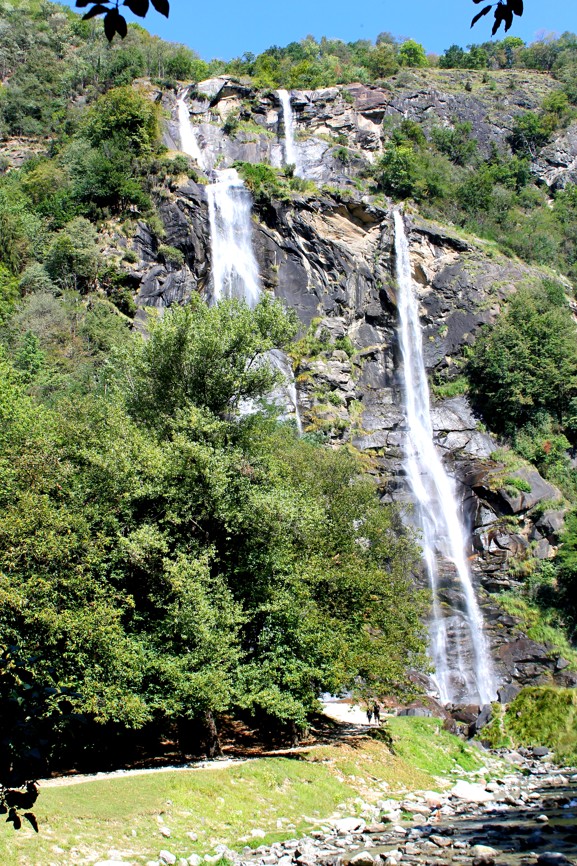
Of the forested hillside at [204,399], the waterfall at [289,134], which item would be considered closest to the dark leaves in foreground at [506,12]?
the forested hillside at [204,399]

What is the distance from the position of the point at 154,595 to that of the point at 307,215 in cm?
3680

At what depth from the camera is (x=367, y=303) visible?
152 feet

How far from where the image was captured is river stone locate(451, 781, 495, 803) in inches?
611

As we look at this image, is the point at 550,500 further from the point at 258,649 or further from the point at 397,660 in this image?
the point at 258,649

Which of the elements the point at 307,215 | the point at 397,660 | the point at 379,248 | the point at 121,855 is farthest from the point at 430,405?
the point at 121,855

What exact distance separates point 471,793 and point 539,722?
9074mm

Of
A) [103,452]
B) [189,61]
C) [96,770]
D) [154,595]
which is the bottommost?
[96,770]

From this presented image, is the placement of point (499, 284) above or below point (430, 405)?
above

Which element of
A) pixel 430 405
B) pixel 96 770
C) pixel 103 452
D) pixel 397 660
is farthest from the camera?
pixel 430 405

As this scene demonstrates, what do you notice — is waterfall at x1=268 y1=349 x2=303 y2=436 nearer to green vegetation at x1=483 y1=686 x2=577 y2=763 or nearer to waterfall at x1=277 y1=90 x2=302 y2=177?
green vegetation at x1=483 y1=686 x2=577 y2=763

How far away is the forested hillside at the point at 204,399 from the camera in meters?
14.8

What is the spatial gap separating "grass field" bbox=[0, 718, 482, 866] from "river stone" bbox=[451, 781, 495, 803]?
0.80 meters

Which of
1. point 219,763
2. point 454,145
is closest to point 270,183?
point 454,145

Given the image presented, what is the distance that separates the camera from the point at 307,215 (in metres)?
47.3
